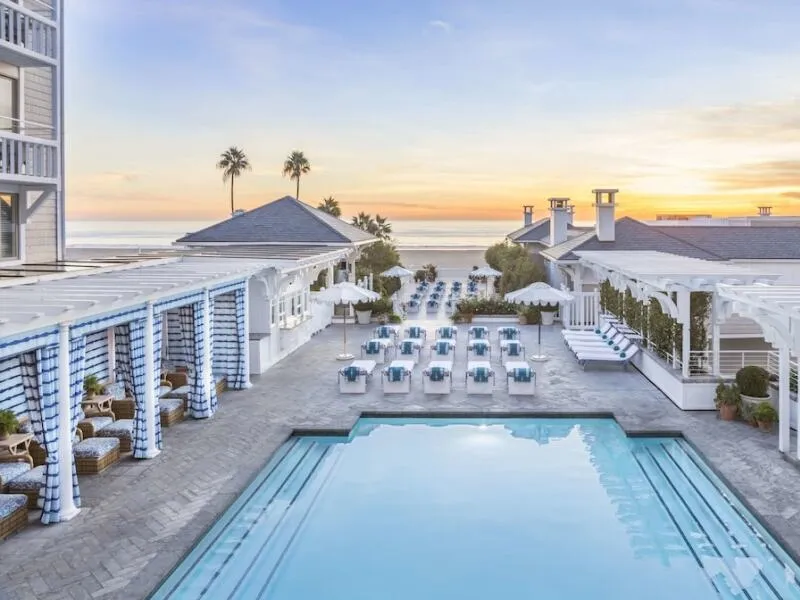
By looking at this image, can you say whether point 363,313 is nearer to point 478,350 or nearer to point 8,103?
point 478,350

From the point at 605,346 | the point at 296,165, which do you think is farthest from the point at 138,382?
the point at 296,165

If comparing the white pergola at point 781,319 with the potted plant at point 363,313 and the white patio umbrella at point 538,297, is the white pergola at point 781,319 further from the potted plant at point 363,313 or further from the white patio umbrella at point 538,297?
the potted plant at point 363,313

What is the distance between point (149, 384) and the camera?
36.0 ft

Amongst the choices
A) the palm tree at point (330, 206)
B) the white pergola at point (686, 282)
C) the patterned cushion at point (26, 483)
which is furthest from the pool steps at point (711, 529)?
the palm tree at point (330, 206)

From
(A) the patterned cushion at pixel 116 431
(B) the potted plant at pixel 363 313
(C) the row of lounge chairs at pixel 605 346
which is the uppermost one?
(B) the potted plant at pixel 363 313

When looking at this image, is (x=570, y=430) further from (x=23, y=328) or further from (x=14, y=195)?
(x=14, y=195)

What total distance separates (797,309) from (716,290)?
4.22 metres

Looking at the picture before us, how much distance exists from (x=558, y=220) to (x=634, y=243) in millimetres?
5568

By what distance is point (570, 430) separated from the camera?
13.6 m

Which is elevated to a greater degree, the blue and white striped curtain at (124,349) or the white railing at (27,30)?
the white railing at (27,30)

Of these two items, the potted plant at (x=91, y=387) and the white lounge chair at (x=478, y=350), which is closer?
the potted plant at (x=91, y=387)

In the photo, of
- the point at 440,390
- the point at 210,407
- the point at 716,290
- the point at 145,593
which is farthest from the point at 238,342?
the point at 716,290

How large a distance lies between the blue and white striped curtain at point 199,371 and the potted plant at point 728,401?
9.84m

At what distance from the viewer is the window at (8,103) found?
14594mm
